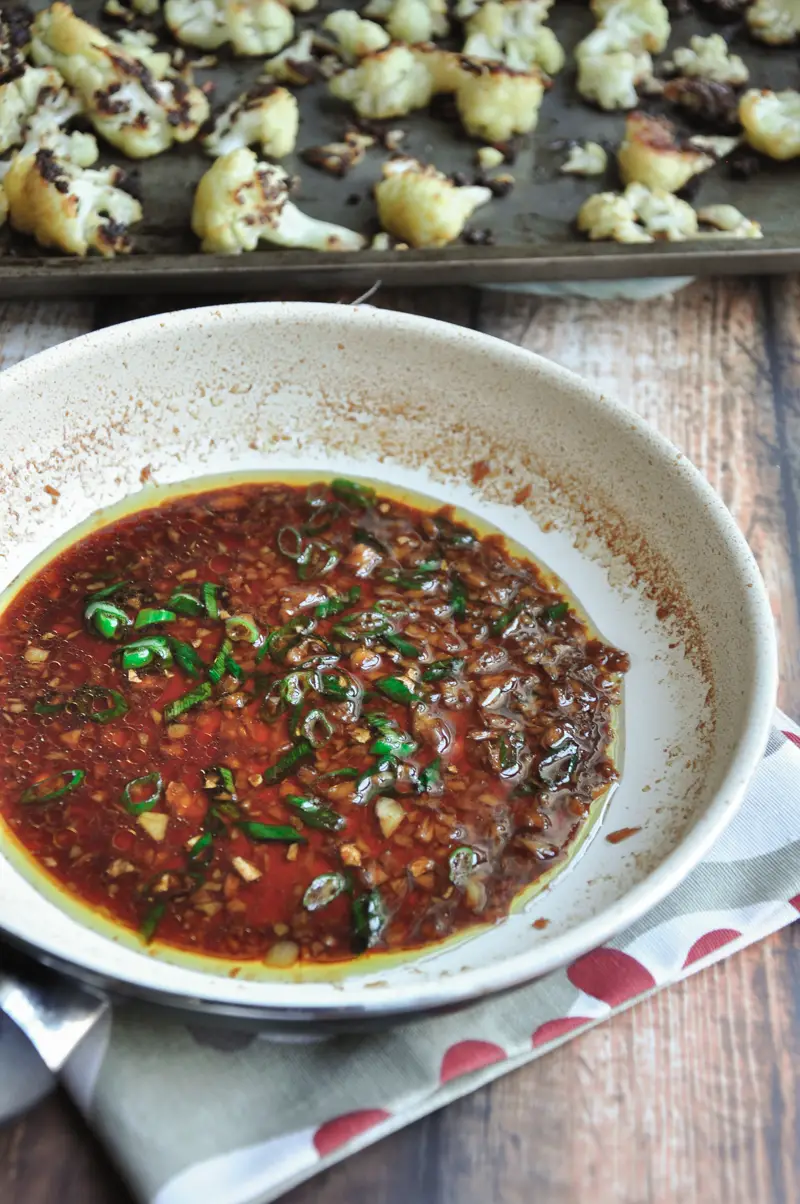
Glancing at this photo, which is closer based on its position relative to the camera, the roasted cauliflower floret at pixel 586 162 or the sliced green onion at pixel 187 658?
the sliced green onion at pixel 187 658

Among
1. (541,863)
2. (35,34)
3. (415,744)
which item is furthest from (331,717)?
(35,34)

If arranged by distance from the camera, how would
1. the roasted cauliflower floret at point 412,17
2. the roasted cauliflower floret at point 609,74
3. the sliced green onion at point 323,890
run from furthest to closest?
the roasted cauliflower floret at point 412,17 < the roasted cauliflower floret at point 609,74 < the sliced green onion at point 323,890

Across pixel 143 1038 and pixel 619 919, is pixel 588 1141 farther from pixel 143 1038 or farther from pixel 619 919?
pixel 143 1038

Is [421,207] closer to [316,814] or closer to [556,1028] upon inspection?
[316,814]

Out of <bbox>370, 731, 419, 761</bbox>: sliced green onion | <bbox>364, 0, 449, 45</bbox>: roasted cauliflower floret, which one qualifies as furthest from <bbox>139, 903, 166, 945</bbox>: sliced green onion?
<bbox>364, 0, 449, 45</bbox>: roasted cauliflower floret

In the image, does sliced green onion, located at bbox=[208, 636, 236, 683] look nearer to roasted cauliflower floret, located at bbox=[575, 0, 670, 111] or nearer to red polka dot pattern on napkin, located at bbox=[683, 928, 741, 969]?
red polka dot pattern on napkin, located at bbox=[683, 928, 741, 969]

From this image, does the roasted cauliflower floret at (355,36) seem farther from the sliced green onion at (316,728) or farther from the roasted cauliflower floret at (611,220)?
the sliced green onion at (316,728)

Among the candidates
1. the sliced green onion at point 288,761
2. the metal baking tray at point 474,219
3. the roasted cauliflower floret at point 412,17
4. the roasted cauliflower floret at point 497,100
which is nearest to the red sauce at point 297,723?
the sliced green onion at point 288,761
